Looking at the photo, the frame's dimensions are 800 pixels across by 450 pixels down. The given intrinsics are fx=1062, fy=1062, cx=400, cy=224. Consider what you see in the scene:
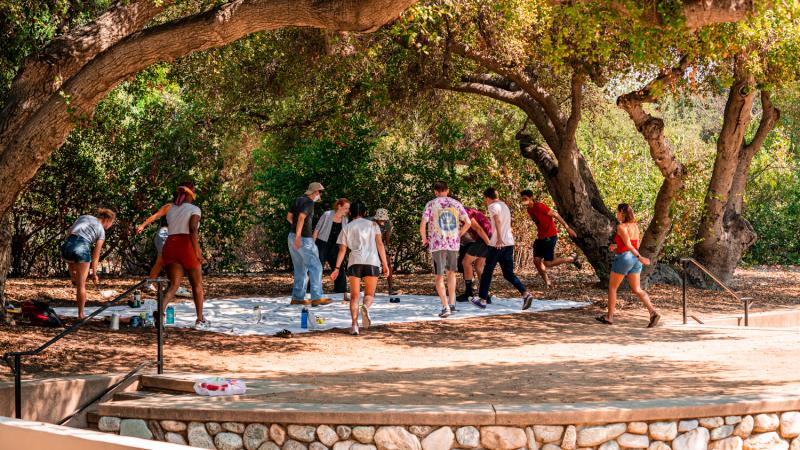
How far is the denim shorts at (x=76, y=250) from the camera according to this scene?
12828mm

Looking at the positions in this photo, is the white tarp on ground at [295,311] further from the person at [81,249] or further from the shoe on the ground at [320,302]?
the person at [81,249]

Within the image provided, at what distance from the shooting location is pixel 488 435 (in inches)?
298

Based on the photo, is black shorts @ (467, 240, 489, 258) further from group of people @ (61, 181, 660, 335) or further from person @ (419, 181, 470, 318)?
person @ (419, 181, 470, 318)

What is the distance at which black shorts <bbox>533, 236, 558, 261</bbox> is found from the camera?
57.3 ft

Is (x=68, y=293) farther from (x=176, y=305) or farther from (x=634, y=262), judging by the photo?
(x=634, y=262)

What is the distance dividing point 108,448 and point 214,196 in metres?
16.3

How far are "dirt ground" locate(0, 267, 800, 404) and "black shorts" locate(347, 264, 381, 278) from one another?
2.48 ft

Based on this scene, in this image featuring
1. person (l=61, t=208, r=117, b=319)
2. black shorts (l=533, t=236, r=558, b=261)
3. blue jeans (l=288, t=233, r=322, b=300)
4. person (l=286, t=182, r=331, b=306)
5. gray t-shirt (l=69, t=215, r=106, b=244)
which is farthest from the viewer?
black shorts (l=533, t=236, r=558, b=261)

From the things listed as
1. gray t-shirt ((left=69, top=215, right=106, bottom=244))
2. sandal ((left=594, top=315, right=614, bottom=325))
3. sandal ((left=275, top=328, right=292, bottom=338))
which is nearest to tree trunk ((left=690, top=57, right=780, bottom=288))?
sandal ((left=594, top=315, right=614, bottom=325))

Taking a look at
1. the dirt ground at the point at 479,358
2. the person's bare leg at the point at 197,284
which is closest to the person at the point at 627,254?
the dirt ground at the point at 479,358

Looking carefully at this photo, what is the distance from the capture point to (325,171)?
67.8 feet

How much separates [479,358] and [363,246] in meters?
2.22

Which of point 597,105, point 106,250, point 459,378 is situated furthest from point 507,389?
point 597,105

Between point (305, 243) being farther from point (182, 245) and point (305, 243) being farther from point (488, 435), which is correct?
point (488, 435)
